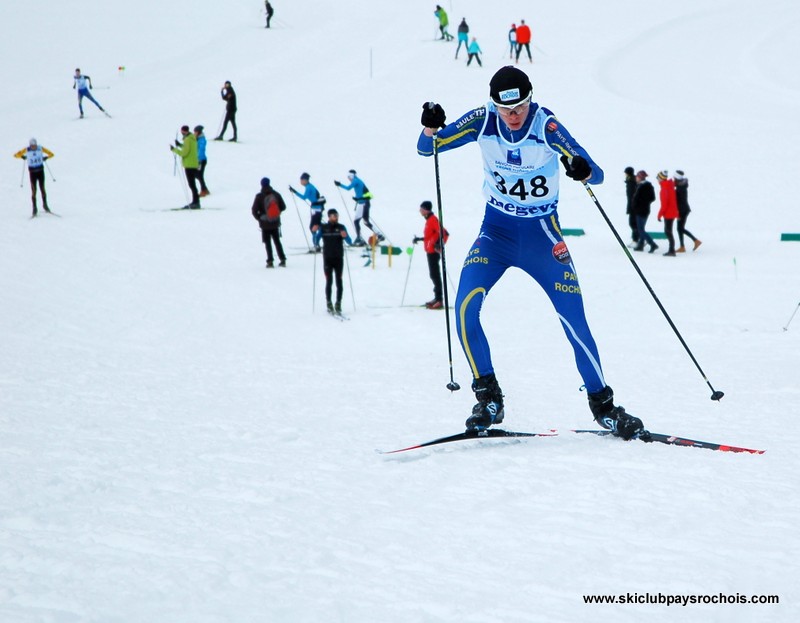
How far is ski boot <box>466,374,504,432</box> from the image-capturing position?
503 cm

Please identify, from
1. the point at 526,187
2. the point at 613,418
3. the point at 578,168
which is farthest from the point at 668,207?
the point at 578,168

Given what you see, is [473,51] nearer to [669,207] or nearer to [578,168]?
[669,207]

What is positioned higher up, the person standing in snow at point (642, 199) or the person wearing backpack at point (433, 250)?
the person standing in snow at point (642, 199)

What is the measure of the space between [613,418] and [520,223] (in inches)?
52.4

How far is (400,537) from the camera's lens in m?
3.55

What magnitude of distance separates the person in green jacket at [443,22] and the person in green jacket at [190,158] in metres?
17.0

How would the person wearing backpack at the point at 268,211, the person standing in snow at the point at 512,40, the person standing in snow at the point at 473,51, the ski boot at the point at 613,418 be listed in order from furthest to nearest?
the person standing in snow at the point at 512,40 < the person standing in snow at the point at 473,51 < the person wearing backpack at the point at 268,211 < the ski boot at the point at 613,418

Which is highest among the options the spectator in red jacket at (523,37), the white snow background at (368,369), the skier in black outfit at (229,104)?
the spectator in red jacket at (523,37)

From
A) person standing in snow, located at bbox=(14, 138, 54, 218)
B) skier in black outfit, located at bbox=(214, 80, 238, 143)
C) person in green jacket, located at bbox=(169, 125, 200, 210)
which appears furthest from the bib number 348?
skier in black outfit, located at bbox=(214, 80, 238, 143)

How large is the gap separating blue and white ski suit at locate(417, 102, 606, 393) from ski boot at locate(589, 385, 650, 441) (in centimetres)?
6

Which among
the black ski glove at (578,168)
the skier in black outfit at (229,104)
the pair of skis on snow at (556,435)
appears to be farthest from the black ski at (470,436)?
the skier in black outfit at (229,104)

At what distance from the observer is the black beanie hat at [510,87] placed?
177 inches

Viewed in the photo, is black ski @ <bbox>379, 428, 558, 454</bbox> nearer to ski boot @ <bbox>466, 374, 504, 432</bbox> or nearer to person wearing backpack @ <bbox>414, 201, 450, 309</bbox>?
ski boot @ <bbox>466, 374, 504, 432</bbox>

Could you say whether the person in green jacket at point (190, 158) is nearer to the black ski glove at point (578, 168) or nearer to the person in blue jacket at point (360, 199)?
the person in blue jacket at point (360, 199)
